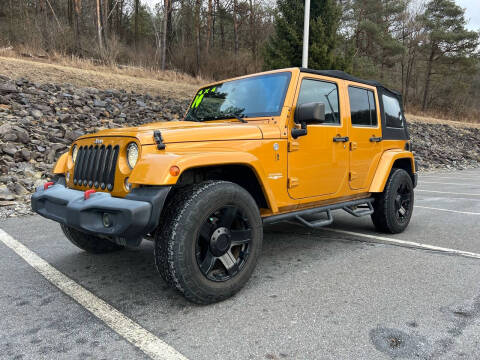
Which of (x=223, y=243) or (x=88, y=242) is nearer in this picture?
(x=223, y=243)

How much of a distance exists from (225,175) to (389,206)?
7.62 feet

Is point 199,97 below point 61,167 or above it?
above

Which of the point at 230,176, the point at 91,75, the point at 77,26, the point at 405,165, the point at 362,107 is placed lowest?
the point at 405,165

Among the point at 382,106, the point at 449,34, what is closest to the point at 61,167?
the point at 382,106

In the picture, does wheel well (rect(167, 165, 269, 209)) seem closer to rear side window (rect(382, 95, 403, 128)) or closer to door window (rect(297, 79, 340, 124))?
door window (rect(297, 79, 340, 124))

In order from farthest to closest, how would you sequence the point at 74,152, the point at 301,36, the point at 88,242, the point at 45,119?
the point at 301,36 < the point at 45,119 < the point at 88,242 < the point at 74,152

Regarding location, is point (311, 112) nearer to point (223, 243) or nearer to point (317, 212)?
point (317, 212)

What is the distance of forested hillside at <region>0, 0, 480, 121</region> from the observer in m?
16.4

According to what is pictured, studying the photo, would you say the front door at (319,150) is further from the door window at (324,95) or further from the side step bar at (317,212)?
the side step bar at (317,212)

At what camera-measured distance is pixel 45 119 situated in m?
9.12

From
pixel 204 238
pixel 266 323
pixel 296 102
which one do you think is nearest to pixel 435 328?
pixel 266 323

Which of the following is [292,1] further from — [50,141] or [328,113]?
[328,113]

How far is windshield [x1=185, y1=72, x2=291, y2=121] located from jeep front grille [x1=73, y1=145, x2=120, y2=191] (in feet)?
4.16

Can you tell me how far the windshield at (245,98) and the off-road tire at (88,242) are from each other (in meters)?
1.61
